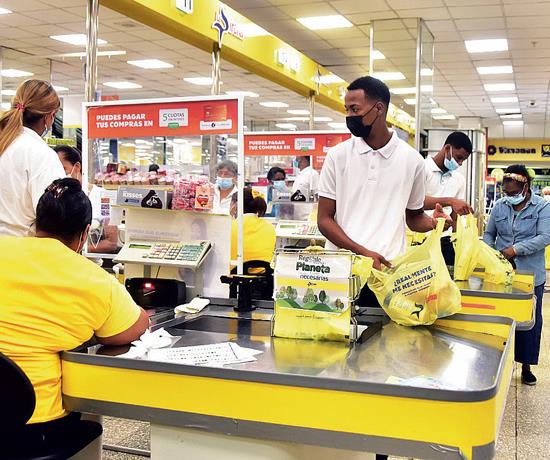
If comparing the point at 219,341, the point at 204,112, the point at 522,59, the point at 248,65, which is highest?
the point at 522,59

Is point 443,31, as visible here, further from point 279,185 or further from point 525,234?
point 525,234

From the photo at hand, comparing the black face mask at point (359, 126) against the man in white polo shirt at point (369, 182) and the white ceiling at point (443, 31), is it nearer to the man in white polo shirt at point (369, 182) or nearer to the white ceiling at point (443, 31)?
the man in white polo shirt at point (369, 182)

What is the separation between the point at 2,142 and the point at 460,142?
3.02m

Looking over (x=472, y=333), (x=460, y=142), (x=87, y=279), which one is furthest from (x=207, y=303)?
(x=460, y=142)

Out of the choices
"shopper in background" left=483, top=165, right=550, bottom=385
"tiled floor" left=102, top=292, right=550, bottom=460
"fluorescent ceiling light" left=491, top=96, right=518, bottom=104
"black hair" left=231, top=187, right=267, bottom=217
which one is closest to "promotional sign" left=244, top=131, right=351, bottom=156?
"black hair" left=231, top=187, right=267, bottom=217

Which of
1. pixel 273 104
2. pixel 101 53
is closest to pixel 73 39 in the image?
pixel 101 53

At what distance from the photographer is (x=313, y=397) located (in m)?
1.52

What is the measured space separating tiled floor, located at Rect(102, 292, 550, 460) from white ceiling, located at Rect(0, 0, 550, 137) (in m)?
5.68

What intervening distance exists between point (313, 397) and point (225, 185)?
312cm

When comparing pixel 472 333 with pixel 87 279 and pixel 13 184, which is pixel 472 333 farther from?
pixel 13 184

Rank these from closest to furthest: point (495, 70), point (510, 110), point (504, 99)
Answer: point (495, 70), point (504, 99), point (510, 110)

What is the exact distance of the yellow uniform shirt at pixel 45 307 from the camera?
5.69ft

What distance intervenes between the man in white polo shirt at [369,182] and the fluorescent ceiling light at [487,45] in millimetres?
8656

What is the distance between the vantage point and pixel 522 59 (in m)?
11.8
